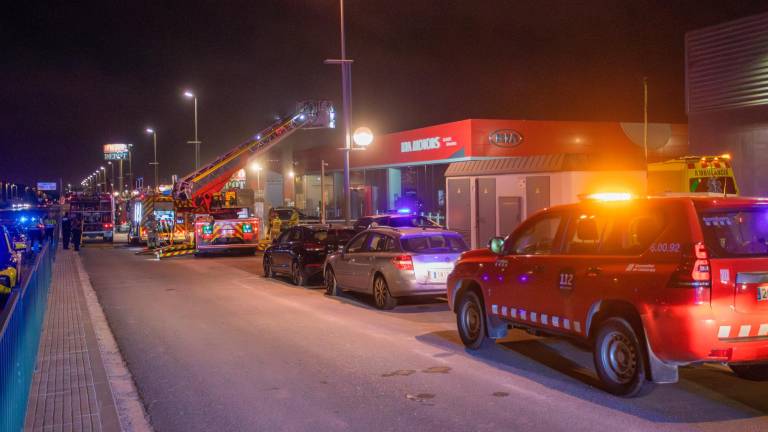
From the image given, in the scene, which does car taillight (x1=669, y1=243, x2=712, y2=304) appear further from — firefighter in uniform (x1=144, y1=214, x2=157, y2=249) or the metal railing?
firefighter in uniform (x1=144, y1=214, x2=157, y2=249)

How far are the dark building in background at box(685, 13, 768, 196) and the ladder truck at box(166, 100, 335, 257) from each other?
15169mm

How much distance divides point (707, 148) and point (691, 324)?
21215 millimetres

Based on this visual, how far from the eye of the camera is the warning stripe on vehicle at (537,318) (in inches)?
309

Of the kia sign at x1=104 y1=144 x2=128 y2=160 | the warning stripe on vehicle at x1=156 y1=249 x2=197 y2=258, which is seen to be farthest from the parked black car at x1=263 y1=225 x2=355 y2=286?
the kia sign at x1=104 y1=144 x2=128 y2=160

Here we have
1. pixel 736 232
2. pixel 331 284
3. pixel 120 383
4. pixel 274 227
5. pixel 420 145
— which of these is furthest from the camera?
pixel 274 227

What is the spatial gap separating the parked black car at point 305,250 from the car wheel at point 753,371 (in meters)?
11.7

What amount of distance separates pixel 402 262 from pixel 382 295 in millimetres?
910

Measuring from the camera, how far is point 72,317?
13.3 meters

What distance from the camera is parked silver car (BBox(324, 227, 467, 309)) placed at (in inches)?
528

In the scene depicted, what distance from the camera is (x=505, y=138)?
101 ft

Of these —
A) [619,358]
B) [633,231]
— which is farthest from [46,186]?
[619,358]

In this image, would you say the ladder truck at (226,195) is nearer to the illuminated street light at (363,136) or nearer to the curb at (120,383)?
the illuminated street light at (363,136)

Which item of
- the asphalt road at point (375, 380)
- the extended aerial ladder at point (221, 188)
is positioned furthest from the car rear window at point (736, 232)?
the extended aerial ladder at point (221, 188)

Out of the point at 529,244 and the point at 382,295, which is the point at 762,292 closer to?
the point at 529,244
